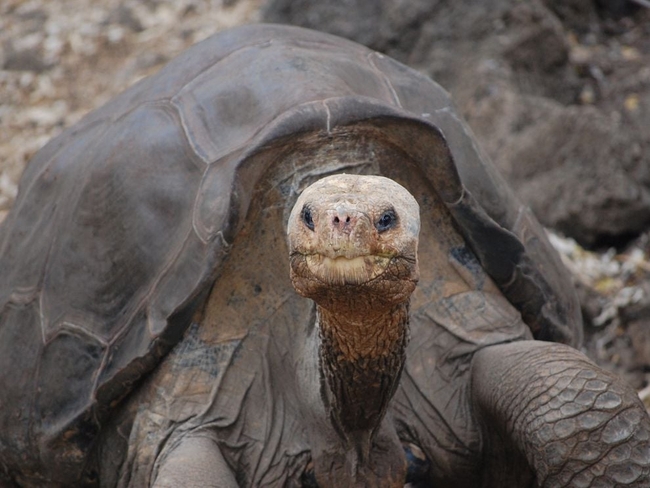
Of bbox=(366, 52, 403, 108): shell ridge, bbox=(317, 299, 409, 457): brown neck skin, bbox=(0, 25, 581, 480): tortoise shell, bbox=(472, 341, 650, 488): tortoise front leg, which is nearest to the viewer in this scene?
bbox=(317, 299, 409, 457): brown neck skin

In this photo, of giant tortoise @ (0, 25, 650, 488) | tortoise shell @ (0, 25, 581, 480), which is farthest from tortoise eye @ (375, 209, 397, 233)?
tortoise shell @ (0, 25, 581, 480)

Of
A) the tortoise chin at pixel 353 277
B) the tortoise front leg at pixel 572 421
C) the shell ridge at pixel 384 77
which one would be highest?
the tortoise chin at pixel 353 277

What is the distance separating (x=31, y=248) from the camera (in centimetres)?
357

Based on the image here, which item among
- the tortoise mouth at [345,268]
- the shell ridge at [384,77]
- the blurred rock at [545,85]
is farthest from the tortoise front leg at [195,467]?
the blurred rock at [545,85]

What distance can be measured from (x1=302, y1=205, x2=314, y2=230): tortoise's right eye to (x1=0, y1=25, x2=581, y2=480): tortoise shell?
629 millimetres

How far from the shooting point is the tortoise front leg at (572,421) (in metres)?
2.69

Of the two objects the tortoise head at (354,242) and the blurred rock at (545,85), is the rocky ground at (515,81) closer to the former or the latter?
the blurred rock at (545,85)

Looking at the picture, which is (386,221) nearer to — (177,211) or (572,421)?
(572,421)

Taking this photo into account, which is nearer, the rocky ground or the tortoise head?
the tortoise head

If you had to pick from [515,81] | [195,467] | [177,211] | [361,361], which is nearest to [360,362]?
[361,361]

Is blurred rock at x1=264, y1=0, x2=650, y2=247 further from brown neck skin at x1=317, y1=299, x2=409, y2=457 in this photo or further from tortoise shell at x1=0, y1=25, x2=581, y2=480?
brown neck skin at x1=317, y1=299, x2=409, y2=457

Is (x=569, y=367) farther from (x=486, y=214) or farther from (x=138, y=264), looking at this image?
(x=138, y=264)

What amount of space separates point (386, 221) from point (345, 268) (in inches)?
5.2

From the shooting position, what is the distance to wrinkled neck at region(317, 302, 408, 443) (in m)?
2.45
